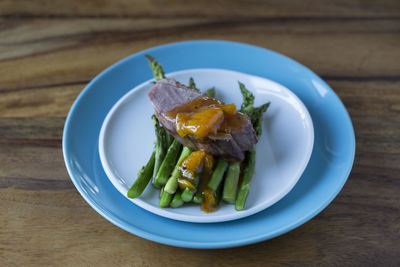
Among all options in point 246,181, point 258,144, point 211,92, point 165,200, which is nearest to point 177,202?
point 165,200

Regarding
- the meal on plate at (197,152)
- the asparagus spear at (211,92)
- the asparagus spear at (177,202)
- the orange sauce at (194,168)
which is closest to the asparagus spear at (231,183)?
the meal on plate at (197,152)

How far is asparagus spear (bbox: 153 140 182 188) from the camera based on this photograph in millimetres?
3029

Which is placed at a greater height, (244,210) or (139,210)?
(244,210)

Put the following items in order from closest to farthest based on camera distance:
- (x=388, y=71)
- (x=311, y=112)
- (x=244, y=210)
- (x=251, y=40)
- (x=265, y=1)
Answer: (x=244, y=210) < (x=311, y=112) < (x=388, y=71) < (x=251, y=40) < (x=265, y=1)

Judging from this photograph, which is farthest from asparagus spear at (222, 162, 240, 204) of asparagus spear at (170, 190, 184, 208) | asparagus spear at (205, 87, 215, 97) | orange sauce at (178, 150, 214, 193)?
asparagus spear at (205, 87, 215, 97)

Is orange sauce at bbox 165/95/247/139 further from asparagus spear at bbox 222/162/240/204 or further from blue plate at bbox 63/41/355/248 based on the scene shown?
blue plate at bbox 63/41/355/248

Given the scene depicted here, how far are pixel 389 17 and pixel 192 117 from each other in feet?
11.3

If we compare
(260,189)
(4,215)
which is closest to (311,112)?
(260,189)

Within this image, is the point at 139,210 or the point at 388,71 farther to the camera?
the point at 388,71

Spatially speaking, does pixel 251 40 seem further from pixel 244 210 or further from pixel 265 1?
pixel 244 210

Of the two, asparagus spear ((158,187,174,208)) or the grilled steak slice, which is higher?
the grilled steak slice

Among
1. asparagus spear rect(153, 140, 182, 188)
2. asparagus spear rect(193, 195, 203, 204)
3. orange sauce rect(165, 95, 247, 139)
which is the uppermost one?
orange sauce rect(165, 95, 247, 139)

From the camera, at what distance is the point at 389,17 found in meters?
5.03

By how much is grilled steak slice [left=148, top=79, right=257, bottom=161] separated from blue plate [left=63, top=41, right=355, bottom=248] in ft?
1.68
